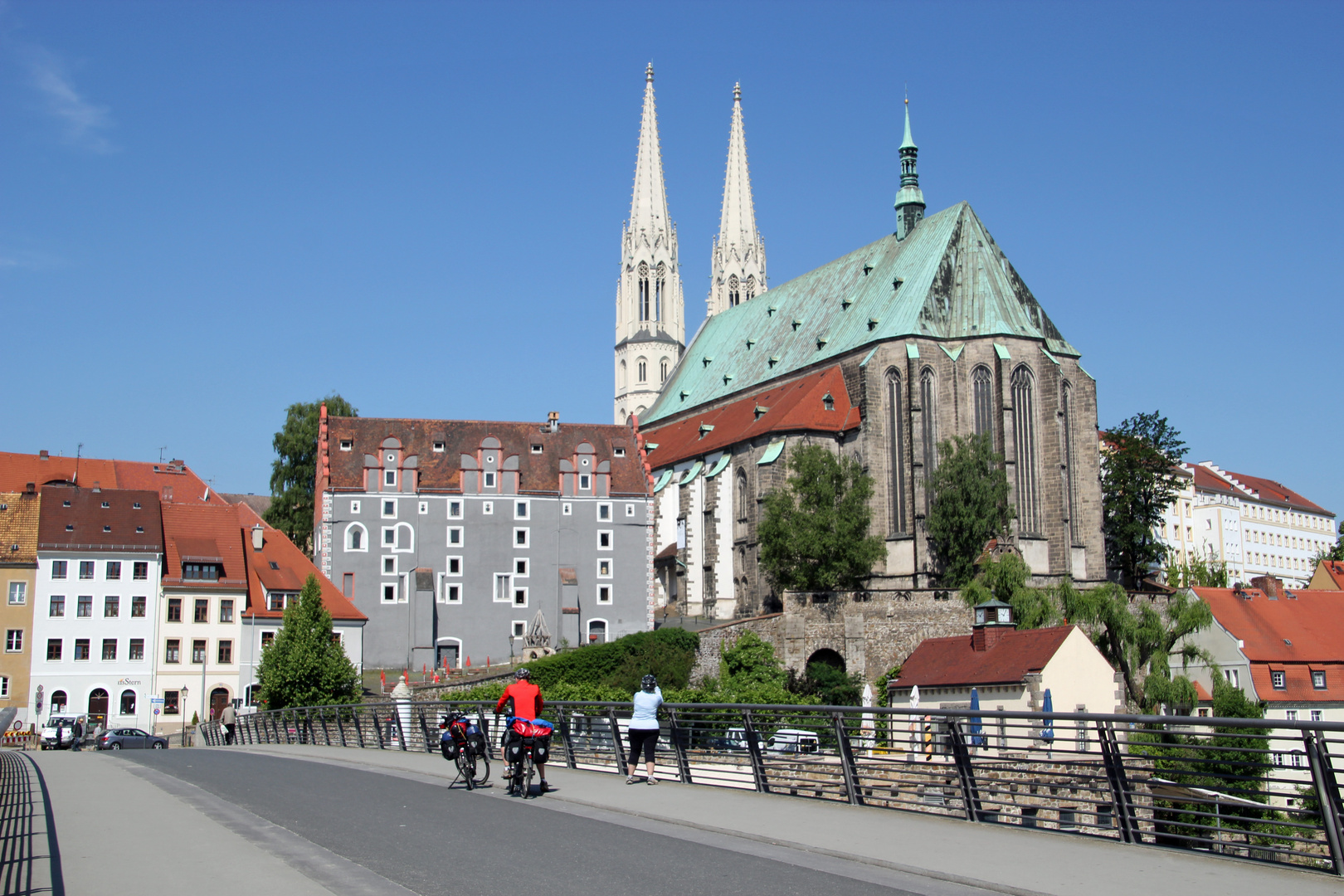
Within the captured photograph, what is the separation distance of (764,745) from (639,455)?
2137 inches

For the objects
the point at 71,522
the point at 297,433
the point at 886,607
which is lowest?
the point at 886,607

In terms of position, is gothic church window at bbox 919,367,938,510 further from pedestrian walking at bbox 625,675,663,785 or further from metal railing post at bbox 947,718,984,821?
metal railing post at bbox 947,718,984,821

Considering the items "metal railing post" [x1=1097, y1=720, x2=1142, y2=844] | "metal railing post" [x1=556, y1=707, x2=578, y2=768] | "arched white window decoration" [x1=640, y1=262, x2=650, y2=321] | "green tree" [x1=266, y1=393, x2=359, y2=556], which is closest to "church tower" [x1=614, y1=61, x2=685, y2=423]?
"arched white window decoration" [x1=640, y1=262, x2=650, y2=321]

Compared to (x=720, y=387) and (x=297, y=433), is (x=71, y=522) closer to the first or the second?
(x=297, y=433)

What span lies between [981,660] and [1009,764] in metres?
32.3

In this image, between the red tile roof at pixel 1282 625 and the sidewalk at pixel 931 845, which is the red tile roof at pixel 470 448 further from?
the sidewalk at pixel 931 845

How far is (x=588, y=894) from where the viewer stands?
962 centimetres

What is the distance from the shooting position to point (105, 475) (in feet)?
259

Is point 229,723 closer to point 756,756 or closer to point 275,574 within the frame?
point 275,574

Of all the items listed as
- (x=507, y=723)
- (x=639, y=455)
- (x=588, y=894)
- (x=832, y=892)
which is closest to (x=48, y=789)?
(x=507, y=723)

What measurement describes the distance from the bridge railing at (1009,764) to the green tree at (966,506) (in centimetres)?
4117

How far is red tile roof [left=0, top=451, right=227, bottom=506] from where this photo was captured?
242 feet

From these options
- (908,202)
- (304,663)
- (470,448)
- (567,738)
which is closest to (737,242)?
(908,202)

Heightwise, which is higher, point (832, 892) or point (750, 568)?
point (750, 568)
